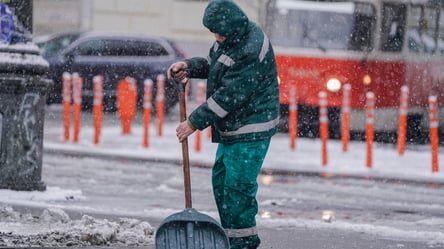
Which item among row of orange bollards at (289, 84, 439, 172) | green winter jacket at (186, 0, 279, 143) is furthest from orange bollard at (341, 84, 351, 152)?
green winter jacket at (186, 0, 279, 143)

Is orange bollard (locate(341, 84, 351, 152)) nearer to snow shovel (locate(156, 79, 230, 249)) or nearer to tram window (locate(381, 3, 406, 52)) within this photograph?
tram window (locate(381, 3, 406, 52))

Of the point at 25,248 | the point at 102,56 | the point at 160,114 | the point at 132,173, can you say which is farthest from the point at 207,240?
the point at 102,56

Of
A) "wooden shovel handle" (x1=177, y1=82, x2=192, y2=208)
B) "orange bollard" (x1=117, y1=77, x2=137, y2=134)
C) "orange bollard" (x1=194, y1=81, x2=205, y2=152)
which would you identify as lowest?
"orange bollard" (x1=117, y1=77, x2=137, y2=134)

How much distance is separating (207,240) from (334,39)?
A: 12.4 metres

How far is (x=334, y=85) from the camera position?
1895 centimetres

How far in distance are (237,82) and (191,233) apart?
955 mm

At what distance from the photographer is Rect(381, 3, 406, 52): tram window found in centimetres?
1897

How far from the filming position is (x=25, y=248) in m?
7.43

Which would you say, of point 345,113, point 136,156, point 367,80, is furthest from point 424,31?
point 136,156

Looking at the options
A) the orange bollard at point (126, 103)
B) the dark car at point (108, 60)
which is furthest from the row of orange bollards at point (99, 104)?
the dark car at point (108, 60)

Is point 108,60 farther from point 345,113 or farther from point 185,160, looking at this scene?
point 185,160

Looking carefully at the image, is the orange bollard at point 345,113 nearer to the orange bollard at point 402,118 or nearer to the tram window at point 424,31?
the orange bollard at point 402,118

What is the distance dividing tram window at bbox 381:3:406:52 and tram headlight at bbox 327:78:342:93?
0.94 m

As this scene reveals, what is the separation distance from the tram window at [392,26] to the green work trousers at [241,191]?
12.1 m
